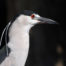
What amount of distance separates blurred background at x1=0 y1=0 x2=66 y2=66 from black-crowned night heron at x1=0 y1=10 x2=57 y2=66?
4.95ft

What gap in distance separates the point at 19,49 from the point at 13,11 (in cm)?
168

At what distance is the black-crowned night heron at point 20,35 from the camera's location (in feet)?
9.27

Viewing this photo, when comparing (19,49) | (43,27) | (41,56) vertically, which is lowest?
(41,56)

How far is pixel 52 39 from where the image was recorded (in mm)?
4672

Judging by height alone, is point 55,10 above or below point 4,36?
below

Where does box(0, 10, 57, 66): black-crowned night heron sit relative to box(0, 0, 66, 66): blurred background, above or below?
above

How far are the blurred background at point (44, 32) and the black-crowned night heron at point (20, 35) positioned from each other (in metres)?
1.51

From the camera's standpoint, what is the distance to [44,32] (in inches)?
182

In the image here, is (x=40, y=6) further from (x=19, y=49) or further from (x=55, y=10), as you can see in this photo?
(x=19, y=49)

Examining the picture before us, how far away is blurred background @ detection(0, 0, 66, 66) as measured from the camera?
14.6 ft

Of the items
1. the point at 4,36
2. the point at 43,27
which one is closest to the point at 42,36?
the point at 43,27

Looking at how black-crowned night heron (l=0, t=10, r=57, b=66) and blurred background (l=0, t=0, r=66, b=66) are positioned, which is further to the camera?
blurred background (l=0, t=0, r=66, b=66)

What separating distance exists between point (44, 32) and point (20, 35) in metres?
1.76

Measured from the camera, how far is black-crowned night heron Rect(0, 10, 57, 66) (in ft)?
9.27
